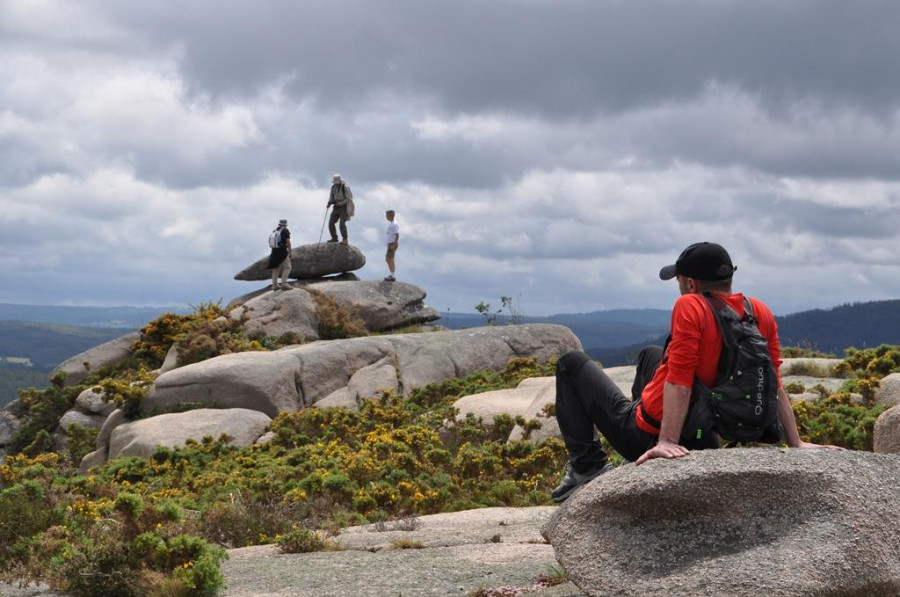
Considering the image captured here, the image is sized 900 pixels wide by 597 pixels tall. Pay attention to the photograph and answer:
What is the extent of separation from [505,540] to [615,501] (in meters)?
3.75

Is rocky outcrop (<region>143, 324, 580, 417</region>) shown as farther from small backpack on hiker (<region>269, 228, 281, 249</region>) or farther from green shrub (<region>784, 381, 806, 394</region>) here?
green shrub (<region>784, 381, 806, 394</region>)

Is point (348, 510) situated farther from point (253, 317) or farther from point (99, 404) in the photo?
point (253, 317)

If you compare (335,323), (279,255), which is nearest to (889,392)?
(335,323)

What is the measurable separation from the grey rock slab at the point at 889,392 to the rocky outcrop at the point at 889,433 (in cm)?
610

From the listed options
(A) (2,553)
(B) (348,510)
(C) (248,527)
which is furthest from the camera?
(B) (348,510)

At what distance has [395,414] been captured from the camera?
20.8 meters

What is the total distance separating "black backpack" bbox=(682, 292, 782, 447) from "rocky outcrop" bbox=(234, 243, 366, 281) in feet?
102

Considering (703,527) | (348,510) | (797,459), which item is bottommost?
(348,510)

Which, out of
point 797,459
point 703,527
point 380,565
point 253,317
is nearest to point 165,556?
point 380,565

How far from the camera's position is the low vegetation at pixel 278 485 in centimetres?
863

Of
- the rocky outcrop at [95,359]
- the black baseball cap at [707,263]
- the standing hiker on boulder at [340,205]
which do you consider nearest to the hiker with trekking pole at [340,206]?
the standing hiker on boulder at [340,205]

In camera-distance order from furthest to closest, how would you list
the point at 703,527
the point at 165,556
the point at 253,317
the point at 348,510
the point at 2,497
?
the point at 253,317 < the point at 348,510 < the point at 2,497 < the point at 165,556 < the point at 703,527

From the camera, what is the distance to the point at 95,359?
1212 inches

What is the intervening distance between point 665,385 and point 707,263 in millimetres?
957
